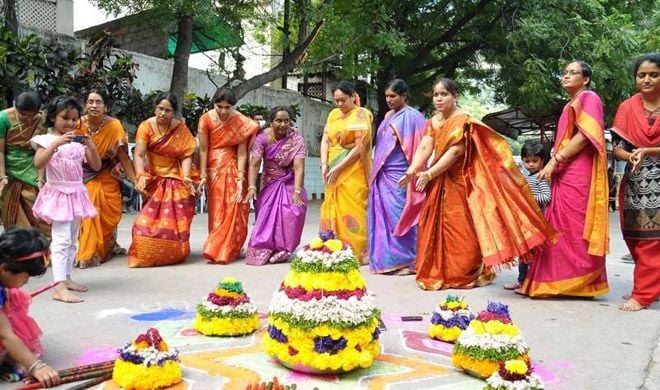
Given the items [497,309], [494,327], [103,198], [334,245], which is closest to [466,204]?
[497,309]

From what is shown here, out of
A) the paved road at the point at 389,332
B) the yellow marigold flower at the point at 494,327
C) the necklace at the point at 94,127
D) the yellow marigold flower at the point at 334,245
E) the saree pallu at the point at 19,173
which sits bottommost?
the paved road at the point at 389,332

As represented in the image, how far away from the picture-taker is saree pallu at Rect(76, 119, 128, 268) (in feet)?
20.0

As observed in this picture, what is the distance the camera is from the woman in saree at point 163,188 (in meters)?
6.23

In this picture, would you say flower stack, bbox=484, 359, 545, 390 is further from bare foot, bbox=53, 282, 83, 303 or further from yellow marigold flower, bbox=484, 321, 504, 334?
bare foot, bbox=53, 282, 83, 303

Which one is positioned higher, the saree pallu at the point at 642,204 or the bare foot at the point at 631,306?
the saree pallu at the point at 642,204

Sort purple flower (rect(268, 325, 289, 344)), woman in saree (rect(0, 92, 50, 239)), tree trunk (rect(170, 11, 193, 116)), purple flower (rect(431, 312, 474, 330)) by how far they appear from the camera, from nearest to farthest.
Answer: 1. purple flower (rect(268, 325, 289, 344))
2. purple flower (rect(431, 312, 474, 330))
3. woman in saree (rect(0, 92, 50, 239))
4. tree trunk (rect(170, 11, 193, 116))

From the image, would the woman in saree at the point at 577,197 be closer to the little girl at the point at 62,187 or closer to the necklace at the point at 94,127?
the little girl at the point at 62,187

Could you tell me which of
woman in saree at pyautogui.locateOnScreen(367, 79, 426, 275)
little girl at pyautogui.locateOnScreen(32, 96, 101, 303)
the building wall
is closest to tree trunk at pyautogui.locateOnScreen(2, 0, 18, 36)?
the building wall

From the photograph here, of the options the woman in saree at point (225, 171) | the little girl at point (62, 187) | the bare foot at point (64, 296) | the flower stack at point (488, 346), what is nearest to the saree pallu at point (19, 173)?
the little girl at point (62, 187)

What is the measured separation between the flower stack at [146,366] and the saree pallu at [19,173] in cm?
329

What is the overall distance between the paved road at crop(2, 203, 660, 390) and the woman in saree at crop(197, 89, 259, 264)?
2.40 ft

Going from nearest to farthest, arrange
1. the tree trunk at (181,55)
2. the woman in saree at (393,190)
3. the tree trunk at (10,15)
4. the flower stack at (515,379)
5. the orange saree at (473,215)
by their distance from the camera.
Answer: the flower stack at (515,379) → the orange saree at (473,215) → the woman in saree at (393,190) → the tree trunk at (10,15) → the tree trunk at (181,55)

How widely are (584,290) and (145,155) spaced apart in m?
4.32

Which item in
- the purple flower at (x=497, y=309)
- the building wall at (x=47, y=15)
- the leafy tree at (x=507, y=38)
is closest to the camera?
the purple flower at (x=497, y=309)
